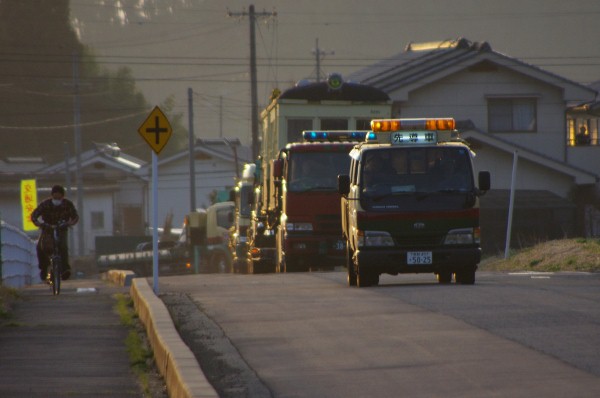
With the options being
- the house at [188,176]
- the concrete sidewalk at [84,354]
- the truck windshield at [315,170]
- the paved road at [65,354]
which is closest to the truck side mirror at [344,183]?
the concrete sidewalk at [84,354]

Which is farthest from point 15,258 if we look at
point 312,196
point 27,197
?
point 27,197

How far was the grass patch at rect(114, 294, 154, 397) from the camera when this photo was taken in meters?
9.29

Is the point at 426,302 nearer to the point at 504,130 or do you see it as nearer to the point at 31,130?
the point at 504,130

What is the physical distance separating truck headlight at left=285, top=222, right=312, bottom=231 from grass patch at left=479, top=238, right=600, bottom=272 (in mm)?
→ 4185

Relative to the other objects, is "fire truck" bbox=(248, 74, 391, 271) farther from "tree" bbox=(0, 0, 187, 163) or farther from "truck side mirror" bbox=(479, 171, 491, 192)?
"tree" bbox=(0, 0, 187, 163)

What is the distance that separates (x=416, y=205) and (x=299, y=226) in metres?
7.93

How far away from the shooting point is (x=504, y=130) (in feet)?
150

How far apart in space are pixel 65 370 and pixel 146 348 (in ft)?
4.80

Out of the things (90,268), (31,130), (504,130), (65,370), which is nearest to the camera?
(65,370)

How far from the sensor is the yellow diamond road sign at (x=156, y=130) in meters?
16.7

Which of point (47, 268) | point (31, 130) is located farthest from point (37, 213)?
point (31, 130)

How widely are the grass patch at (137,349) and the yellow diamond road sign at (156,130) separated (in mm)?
2694

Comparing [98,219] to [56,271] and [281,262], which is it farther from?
[56,271]

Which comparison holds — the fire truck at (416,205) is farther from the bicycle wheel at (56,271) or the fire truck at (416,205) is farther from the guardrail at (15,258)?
the guardrail at (15,258)
